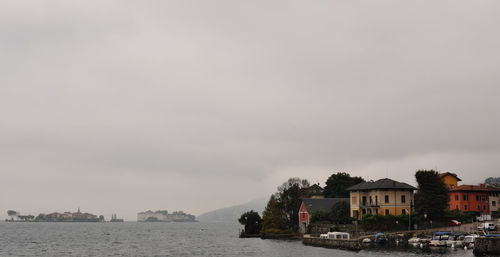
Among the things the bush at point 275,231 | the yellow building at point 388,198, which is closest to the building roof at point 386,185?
the yellow building at point 388,198

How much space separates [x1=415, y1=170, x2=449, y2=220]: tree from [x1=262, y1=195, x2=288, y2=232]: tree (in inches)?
1458

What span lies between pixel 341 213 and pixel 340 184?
1295 inches

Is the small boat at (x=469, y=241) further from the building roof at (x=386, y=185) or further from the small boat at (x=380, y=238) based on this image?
the building roof at (x=386, y=185)

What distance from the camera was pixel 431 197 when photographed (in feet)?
360

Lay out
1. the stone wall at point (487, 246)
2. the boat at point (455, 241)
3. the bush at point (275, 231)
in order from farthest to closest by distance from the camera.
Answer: the bush at point (275, 231) → the boat at point (455, 241) → the stone wall at point (487, 246)

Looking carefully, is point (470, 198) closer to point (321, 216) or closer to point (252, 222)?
point (321, 216)

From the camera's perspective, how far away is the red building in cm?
14075

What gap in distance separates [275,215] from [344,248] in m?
45.2

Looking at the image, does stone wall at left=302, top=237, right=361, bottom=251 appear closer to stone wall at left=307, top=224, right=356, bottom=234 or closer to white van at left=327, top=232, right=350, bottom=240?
white van at left=327, top=232, right=350, bottom=240

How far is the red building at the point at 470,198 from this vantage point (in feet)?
462

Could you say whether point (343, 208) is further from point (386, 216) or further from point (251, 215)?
point (251, 215)

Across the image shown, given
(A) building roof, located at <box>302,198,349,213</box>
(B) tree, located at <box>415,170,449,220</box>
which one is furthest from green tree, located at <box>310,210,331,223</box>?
(B) tree, located at <box>415,170,449,220</box>

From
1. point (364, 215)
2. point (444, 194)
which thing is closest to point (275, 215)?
point (364, 215)

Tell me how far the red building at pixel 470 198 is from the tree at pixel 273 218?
151 ft
